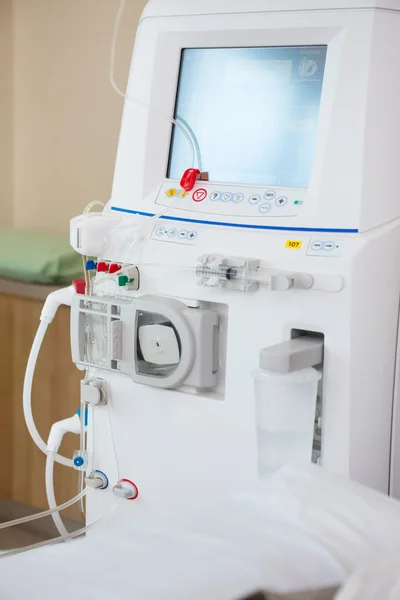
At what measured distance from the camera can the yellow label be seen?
153 centimetres

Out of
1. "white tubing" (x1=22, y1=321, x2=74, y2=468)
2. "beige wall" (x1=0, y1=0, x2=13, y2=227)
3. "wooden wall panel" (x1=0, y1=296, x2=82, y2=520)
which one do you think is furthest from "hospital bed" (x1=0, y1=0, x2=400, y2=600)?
"beige wall" (x1=0, y1=0, x2=13, y2=227)

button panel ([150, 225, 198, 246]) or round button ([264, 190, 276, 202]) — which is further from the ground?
round button ([264, 190, 276, 202])

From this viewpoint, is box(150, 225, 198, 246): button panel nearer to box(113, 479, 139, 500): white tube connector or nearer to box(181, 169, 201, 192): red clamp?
box(181, 169, 201, 192): red clamp

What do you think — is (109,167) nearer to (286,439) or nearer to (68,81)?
(68,81)

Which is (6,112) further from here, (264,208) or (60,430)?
(264,208)

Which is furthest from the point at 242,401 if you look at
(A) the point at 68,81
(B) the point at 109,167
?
(A) the point at 68,81

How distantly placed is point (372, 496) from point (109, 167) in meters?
1.55

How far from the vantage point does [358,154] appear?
1489mm

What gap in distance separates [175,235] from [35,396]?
0.99 m

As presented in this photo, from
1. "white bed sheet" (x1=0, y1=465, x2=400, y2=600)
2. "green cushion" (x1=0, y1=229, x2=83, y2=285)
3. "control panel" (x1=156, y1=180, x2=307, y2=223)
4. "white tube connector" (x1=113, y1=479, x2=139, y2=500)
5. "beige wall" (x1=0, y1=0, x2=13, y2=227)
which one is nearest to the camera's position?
"white bed sheet" (x1=0, y1=465, x2=400, y2=600)

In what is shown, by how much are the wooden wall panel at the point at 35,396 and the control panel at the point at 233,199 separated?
2.52 feet

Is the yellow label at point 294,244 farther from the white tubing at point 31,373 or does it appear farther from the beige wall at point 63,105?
the beige wall at point 63,105

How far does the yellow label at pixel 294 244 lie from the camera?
1.53 meters

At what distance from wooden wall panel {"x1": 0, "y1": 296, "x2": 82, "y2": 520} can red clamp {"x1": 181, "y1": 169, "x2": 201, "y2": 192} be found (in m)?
0.80
